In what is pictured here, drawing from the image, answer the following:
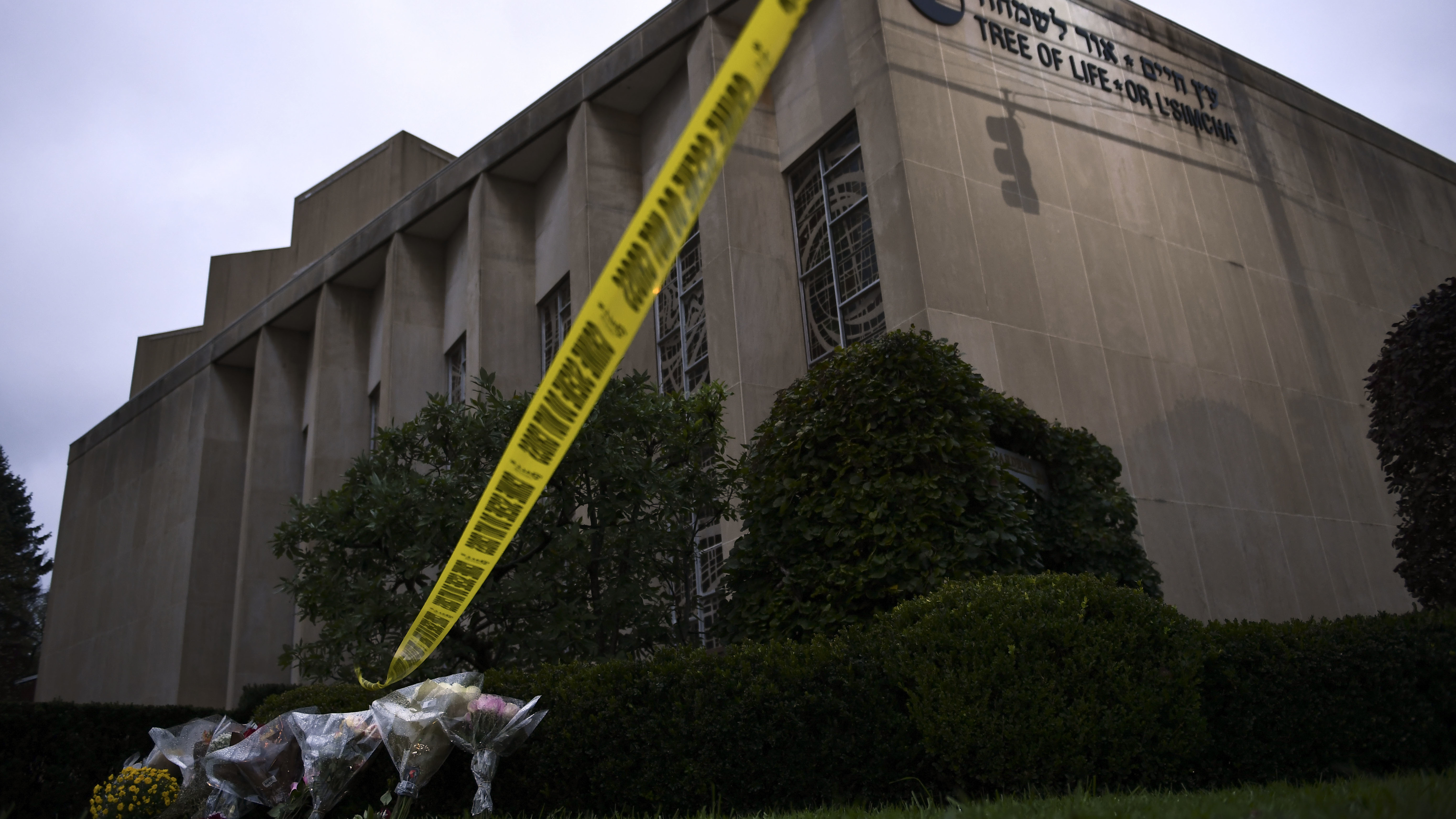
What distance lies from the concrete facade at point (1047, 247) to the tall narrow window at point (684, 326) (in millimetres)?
224

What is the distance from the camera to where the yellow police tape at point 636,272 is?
109 inches

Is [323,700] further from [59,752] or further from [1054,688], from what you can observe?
[1054,688]

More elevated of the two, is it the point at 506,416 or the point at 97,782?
the point at 506,416

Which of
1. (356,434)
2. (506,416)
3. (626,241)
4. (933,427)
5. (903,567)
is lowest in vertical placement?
(903,567)

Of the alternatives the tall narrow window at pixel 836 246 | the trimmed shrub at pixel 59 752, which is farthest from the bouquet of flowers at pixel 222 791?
the tall narrow window at pixel 836 246

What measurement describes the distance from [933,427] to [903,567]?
1211 mm

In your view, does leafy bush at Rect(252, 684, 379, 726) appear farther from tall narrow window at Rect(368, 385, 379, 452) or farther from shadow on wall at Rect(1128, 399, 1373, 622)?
tall narrow window at Rect(368, 385, 379, 452)

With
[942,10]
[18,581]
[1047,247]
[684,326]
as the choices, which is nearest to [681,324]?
[684,326]

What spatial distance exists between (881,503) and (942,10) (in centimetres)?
988

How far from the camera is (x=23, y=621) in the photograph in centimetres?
5116

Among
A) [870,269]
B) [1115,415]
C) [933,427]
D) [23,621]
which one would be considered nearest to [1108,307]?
[1115,415]

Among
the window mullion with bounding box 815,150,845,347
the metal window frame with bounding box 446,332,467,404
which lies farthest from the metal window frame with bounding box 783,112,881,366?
the metal window frame with bounding box 446,332,467,404

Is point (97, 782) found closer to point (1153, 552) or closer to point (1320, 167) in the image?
point (1153, 552)

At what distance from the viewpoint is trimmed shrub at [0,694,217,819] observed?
32.5 ft
